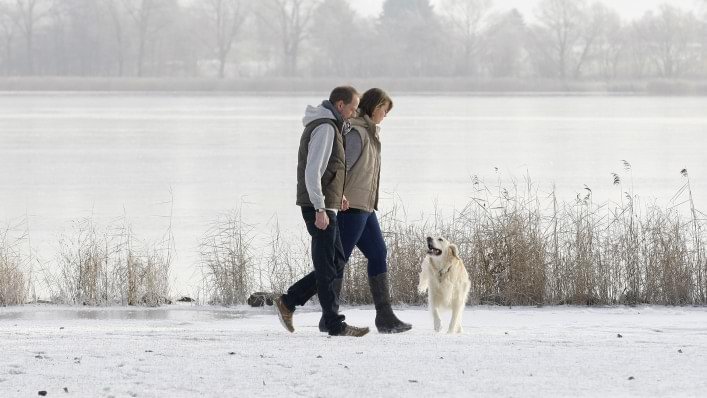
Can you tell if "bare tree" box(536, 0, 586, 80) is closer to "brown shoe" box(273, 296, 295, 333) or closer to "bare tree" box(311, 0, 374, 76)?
"bare tree" box(311, 0, 374, 76)

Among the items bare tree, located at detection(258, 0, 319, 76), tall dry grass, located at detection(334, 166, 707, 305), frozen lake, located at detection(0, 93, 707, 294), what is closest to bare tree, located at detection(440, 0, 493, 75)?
bare tree, located at detection(258, 0, 319, 76)

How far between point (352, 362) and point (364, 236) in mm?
1349

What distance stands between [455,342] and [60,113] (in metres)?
38.9

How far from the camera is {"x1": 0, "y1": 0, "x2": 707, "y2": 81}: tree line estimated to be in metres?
89.6

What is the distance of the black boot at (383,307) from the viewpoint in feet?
23.1

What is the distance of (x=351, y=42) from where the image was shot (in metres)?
92.4

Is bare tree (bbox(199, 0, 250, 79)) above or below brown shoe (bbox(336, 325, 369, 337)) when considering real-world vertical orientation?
above

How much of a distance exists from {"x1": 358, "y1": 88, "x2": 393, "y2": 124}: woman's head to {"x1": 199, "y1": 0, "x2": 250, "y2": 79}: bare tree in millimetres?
89477

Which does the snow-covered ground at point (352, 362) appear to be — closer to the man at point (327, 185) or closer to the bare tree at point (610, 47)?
the man at point (327, 185)

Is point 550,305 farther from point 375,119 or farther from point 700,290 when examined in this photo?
point 375,119

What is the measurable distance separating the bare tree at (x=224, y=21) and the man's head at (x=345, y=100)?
Result: 89.6m

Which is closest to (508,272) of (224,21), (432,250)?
(432,250)

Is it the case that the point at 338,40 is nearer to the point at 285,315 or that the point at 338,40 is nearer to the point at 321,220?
the point at 285,315

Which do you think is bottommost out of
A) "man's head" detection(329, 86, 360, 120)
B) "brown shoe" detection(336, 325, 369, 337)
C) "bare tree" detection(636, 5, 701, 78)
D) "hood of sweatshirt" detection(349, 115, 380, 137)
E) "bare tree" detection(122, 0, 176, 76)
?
"brown shoe" detection(336, 325, 369, 337)
